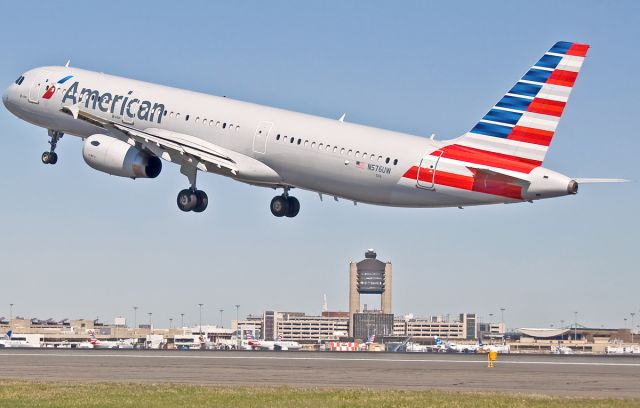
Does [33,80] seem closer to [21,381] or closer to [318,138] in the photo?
[318,138]

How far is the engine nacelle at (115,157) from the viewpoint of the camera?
238 ft

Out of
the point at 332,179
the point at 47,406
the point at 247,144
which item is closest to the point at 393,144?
the point at 332,179

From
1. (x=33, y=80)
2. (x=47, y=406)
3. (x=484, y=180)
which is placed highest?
(x=33, y=80)

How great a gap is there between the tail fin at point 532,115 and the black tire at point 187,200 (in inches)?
718

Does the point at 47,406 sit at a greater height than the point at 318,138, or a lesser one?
lesser

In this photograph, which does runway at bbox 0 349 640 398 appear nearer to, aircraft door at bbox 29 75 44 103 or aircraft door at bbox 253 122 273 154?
aircraft door at bbox 253 122 273 154

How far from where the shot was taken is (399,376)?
51.9 m

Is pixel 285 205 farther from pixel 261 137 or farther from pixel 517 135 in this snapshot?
pixel 517 135

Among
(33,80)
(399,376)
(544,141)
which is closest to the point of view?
(399,376)

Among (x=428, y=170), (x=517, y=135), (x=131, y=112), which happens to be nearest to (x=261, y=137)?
(x=131, y=112)

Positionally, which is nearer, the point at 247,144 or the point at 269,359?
the point at 269,359

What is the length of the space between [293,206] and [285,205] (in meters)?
0.54

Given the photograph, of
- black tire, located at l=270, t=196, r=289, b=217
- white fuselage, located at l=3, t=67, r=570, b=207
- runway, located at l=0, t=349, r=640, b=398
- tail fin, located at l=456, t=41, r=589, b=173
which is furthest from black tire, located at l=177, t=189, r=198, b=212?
tail fin, located at l=456, t=41, r=589, b=173

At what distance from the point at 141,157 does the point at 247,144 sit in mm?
6987
